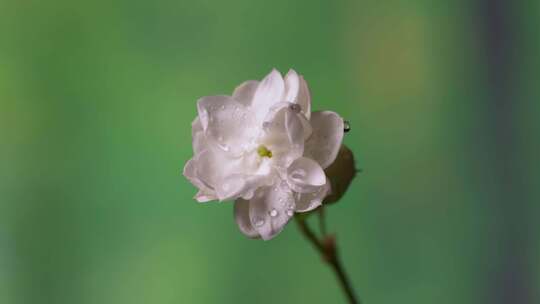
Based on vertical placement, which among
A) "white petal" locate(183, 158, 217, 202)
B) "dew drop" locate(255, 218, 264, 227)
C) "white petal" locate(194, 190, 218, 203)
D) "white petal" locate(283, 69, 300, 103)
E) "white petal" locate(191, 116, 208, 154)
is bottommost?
"dew drop" locate(255, 218, 264, 227)

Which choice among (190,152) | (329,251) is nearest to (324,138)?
(329,251)

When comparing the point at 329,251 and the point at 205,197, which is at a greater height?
the point at 205,197

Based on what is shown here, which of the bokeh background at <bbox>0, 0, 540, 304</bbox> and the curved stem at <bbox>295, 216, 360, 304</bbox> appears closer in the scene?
the curved stem at <bbox>295, 216, 360, 304</bbox>

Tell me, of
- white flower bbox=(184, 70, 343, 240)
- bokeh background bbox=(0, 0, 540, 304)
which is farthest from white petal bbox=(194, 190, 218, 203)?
bokeh background bbox=(0, 0, 540, 304)

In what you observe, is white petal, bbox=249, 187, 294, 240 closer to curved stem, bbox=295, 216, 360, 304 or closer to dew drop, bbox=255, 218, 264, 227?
dew drop, bbox=255, 218, 264, 227

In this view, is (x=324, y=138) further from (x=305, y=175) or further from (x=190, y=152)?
(x=190, y=152)

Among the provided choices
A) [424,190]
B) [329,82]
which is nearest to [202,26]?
[329,82]

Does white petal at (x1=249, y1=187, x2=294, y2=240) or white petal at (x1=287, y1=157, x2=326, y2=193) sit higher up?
white petal at (x1=287, y1=157, x2=326, y2=193)
